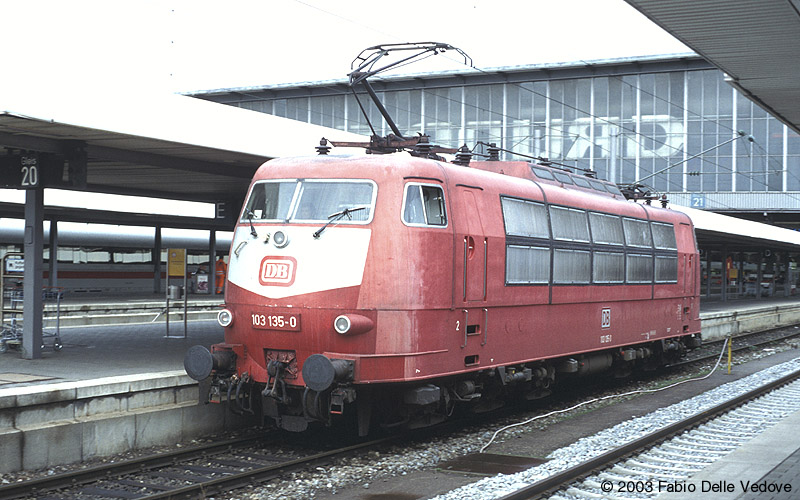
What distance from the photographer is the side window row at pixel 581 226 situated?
12609 millimetres

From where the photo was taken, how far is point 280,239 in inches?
426

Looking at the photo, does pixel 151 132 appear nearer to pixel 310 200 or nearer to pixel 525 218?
pixel 310 200

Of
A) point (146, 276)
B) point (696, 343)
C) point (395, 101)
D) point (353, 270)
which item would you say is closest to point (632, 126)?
point (395, 101)

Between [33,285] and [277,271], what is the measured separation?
17.9ft

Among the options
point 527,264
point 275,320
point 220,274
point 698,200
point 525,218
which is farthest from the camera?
point 698,200

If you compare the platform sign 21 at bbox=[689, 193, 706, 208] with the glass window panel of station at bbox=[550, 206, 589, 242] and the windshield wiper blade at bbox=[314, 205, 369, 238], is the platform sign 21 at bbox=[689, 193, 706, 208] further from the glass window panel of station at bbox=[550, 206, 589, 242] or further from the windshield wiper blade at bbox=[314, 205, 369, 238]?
the windshield wiper blade at bbox=[314, 205, 369, 238]

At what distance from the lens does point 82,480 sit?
29.7ft

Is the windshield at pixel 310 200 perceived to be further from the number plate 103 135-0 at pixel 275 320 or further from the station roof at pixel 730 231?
the station roof at pixel 730 231

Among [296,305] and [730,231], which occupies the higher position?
[730,231]

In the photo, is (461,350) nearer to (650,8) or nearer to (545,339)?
(545,339)

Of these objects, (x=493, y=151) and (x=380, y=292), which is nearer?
(x=380, y=292)

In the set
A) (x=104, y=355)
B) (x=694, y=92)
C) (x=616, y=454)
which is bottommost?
(x=616, y=454)

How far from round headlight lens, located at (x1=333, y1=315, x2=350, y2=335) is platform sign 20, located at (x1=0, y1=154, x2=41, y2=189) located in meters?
6.72

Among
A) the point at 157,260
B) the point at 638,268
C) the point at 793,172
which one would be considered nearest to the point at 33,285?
the point at 638,268
